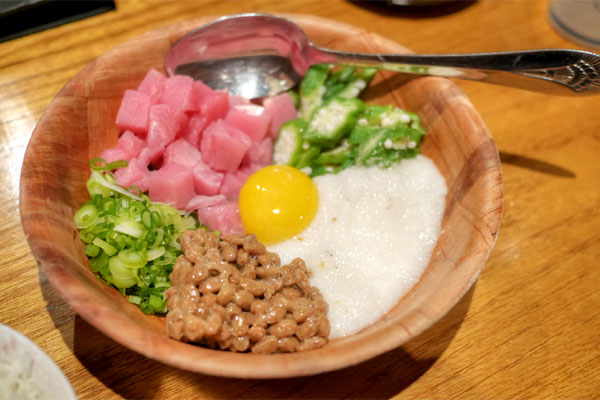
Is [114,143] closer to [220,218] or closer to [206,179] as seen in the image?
[206,179]

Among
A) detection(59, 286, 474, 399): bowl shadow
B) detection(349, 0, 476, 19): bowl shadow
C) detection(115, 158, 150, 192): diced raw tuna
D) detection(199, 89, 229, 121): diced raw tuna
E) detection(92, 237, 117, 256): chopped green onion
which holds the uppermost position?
detection(349, 0, 476, 19): bowl shadow

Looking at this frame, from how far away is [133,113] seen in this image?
7.86 ft

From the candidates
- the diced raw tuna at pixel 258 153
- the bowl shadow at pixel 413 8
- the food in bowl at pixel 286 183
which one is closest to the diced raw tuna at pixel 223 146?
the food in bowl at pixel 286 183

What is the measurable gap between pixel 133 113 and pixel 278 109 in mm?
799

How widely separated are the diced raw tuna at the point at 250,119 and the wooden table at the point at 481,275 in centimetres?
120

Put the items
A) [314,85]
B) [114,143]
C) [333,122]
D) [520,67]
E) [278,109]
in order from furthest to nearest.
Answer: [314,85] < [278,109] < [333,122] < [114,143] < [520,67]

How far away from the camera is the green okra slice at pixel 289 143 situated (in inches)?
104

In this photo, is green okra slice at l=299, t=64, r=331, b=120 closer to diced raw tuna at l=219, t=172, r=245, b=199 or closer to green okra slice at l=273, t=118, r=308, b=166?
green okra slice at l=273, t=118, r=308, b=166

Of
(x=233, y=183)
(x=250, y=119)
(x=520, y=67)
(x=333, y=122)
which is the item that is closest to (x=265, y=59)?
(x=250, y=119)

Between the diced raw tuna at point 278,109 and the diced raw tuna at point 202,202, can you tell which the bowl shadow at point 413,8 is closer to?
the diced raw tuna at point 278,109

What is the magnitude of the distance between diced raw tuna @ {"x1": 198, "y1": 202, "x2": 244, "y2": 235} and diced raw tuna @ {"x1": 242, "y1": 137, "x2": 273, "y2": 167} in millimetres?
375

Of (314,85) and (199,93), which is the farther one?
Result: (314,85)

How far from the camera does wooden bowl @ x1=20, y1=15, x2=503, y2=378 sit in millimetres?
1558

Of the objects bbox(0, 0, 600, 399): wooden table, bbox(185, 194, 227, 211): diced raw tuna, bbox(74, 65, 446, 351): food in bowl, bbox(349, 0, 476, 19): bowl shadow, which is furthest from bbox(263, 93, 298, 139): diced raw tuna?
bbox(349, 0, 476, 19): bowl shadow
